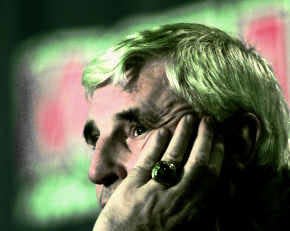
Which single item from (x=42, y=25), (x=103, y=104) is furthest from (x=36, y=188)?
(x=103, y=104)

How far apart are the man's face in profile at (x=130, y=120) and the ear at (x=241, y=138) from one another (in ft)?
0.23

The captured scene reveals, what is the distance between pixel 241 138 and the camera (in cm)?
127

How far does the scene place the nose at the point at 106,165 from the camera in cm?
126

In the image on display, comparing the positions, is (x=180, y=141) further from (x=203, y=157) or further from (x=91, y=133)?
(x=91, y=133)

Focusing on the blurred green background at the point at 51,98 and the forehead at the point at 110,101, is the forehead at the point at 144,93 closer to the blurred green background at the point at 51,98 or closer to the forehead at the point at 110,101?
the forehead at the point at 110,101

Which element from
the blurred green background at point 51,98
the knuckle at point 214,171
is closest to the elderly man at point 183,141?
the knuckle at point 214,171

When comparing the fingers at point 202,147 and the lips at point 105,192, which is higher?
the fingers at point 202,147

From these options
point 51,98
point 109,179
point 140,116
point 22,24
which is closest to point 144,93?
point 140,116

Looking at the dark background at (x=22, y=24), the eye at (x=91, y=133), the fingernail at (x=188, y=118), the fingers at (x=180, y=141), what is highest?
the dark background at (x=22, y=24)

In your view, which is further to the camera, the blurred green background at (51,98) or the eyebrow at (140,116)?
the blurred green background at (51,98)

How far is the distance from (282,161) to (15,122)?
1308 mm

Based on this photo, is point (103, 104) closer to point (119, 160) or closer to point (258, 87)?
point (119, 160)

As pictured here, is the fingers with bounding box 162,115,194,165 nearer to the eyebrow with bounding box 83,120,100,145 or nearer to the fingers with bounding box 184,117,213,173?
the fingers with bounding box 184,117,213,173

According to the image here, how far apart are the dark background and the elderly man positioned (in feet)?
3.58
